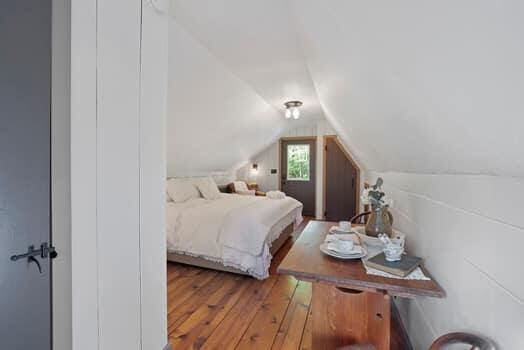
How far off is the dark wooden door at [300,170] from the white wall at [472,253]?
15.2 feet

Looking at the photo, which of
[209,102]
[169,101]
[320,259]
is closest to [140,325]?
[320,259]

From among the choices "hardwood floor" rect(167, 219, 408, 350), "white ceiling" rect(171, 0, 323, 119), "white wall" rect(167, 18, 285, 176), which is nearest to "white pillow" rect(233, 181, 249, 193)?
"white wall" rect(167, 18, 285, 176)

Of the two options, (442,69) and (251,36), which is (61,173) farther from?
(251,36)

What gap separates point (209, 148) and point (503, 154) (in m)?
4.04

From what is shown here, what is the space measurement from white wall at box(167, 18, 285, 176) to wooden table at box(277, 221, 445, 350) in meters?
1.99

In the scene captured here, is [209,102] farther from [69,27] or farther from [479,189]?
[479,189]

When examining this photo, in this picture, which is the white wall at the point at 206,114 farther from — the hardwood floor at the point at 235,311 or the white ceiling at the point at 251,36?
the hardwood floor at the point at 235,311

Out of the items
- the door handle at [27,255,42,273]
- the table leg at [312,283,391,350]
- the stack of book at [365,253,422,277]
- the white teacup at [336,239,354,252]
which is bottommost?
the table leg at [312,283,391,350]

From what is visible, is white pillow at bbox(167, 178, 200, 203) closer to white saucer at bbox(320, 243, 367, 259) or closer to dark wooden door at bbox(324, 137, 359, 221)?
white saucer at bbox(320, 243, 367, 259)

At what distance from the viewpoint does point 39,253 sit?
3.24ft

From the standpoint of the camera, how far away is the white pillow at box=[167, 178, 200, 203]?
3.84 meters

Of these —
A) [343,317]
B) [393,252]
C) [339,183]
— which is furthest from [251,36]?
[339,183]

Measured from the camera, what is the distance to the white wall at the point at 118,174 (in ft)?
3.53

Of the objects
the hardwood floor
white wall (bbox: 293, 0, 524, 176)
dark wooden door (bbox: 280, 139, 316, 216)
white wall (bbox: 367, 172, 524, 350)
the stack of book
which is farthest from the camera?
dark wooden door (bbox: 280, 139, 316, 216)
